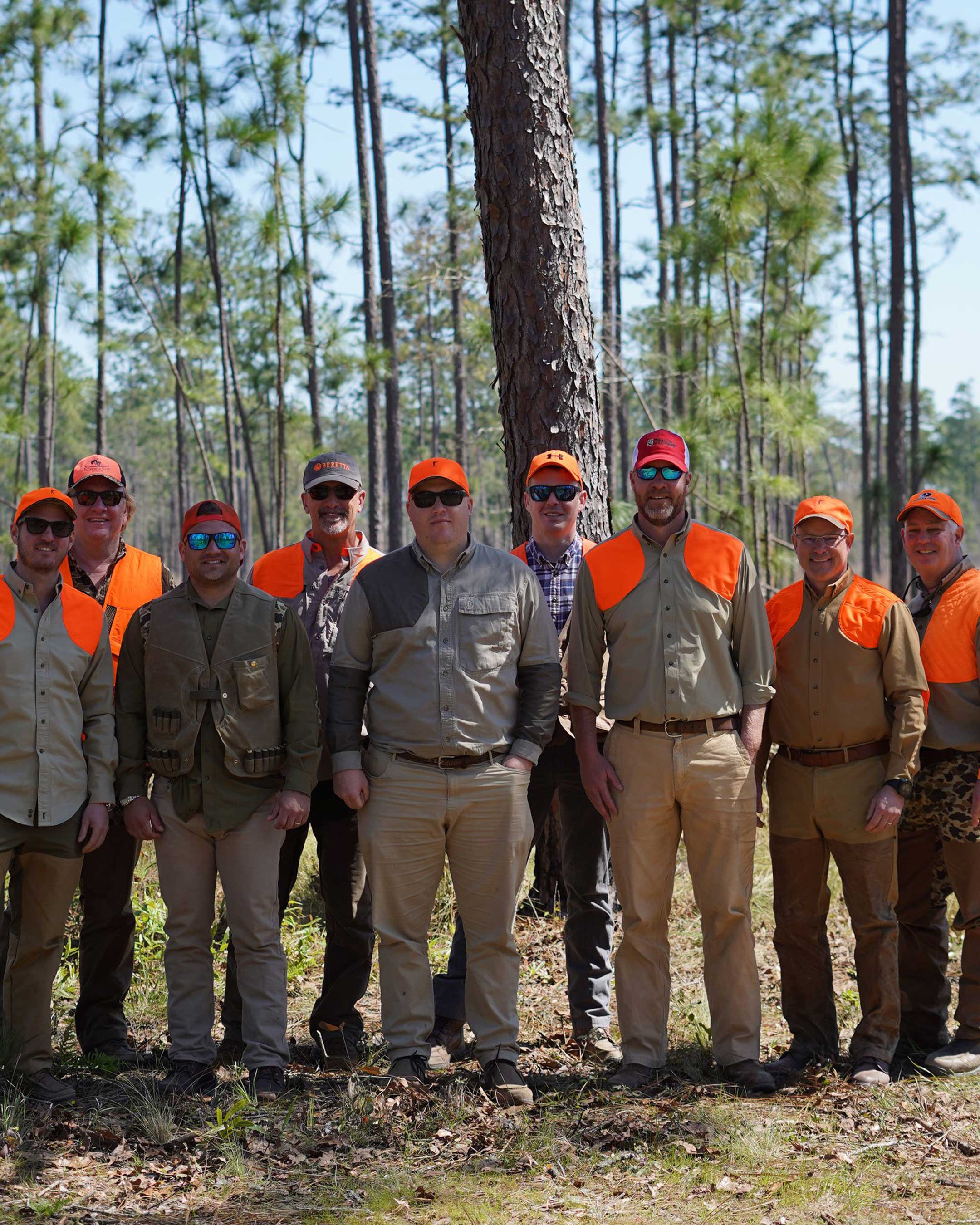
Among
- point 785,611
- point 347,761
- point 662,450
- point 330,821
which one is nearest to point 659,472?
point 662,450

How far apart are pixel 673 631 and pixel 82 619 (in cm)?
230

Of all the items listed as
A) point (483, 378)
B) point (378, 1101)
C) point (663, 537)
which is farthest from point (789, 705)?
point (483, 378)

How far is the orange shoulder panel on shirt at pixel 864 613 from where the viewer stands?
14.6ft

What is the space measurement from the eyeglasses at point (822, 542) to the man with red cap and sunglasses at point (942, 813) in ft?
1.29

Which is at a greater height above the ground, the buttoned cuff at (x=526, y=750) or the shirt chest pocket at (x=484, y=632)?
the shirt chest pocket at (x=484, y=632)

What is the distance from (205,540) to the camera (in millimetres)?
4332

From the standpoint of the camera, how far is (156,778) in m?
4.42

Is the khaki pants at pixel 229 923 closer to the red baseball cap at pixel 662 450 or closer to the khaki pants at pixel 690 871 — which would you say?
the khaki pants at pixel 690 871

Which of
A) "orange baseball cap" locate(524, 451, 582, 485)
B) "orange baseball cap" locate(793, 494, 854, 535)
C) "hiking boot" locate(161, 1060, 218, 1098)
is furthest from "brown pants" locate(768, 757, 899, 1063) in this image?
"hiking boot" locate(161, 1060, 218, 1098)

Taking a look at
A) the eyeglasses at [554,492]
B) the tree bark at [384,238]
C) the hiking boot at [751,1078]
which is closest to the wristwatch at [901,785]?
the hiking boot at [751,1078]

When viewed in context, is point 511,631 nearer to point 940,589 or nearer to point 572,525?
point 572,525

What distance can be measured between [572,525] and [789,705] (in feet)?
3.97

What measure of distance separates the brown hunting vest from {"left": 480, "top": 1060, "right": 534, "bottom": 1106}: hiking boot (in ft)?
4.64

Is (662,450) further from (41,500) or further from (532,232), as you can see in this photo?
(41,500)
